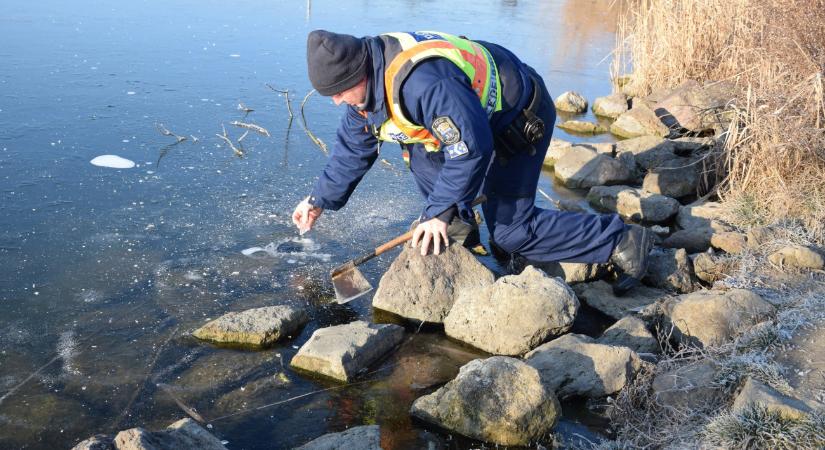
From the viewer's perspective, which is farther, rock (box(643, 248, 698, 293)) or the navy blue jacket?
rock (box(643, 248, 698, 293))

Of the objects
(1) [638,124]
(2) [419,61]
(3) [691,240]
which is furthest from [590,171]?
(2) [419,61]

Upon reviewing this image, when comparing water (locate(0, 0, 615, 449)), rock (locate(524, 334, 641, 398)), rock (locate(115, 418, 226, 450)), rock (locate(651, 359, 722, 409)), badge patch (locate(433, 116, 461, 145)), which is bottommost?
water (locate(0, 0, 615, 449))

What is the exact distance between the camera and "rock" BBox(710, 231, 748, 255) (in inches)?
185

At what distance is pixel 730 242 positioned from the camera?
4.75 meters

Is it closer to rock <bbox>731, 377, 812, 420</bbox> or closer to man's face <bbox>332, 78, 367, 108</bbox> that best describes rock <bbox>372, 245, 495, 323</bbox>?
man's face <bbox>332, 78, 367, 108</bbox>

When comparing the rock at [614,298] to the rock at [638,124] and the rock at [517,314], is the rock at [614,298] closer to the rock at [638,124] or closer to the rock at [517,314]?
the rock at [517,314]

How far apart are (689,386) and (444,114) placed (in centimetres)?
157

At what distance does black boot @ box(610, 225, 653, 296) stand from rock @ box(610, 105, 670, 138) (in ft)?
10.7

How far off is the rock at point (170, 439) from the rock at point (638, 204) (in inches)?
156

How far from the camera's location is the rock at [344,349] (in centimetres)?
344

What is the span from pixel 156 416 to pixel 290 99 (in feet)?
15.3

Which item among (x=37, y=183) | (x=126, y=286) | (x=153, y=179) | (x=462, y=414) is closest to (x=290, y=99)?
Result: (x=153, y=179)

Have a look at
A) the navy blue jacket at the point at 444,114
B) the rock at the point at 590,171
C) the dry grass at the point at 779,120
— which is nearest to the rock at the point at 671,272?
the dry grass at the point at 779,120

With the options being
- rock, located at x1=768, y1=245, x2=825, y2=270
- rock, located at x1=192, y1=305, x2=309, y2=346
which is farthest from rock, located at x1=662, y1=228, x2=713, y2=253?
rock, located at x1=192, y1=305, x2=309, y2=346
